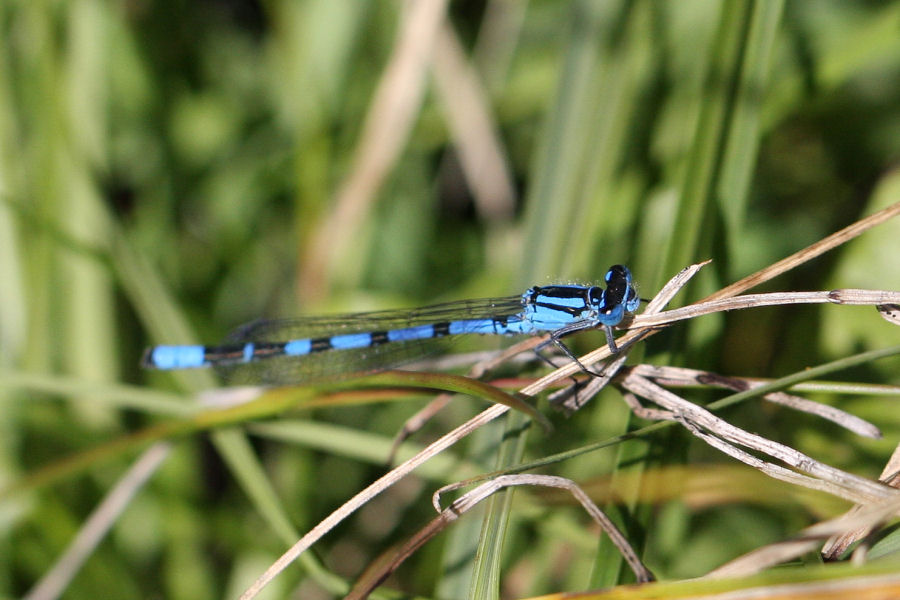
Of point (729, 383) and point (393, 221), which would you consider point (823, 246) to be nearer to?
point (729, 383)

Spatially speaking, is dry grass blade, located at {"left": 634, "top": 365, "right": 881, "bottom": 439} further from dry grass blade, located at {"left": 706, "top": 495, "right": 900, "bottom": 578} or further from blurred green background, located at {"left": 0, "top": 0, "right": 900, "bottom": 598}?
dry grass blade, located at {"left": 706, "top": 495, "right": 900, "bottom": 578}

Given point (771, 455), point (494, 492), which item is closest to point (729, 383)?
point (771, 455)

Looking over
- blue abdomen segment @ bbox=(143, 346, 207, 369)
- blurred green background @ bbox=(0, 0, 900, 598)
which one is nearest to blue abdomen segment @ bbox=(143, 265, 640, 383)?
blue abdomen segment @ bbox=(143, 346, 207, 369)

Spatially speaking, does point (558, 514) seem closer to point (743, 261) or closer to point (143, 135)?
point (743, 261)

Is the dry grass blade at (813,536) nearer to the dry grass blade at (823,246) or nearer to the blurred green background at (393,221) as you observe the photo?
the blurred green background at (393,221)

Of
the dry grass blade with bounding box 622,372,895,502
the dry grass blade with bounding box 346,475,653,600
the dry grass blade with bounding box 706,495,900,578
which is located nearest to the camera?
the dry grass blade with bounding box 706,495,900,578

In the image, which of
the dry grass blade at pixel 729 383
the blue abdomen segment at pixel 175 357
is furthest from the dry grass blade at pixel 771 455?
the blue abdomen segment at pixel 175 357

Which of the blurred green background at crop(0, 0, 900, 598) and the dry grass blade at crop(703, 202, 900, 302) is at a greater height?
the blurred green background at crop(0, 0, 900, 598)

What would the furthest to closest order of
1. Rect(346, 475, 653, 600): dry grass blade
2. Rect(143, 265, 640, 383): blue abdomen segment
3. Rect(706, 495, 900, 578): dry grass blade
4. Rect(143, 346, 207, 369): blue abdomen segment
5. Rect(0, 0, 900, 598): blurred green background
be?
1. Rect(143, 346, 207, 369): blue abdomen segment
2. Rect(143, 265, 640, 383): blue abdomen segment
3. Rect(0, 0, 900, 598): blurred green background
4. Rect(346, 475, 653, 600): dry grass blade
5. Rect(706, 495, 900, 578): dry grass blade
